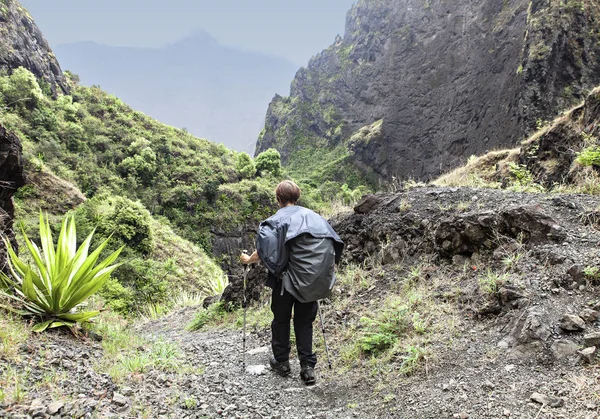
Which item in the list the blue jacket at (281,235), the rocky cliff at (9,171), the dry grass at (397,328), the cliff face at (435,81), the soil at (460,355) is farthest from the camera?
the cliff face at (435,81)

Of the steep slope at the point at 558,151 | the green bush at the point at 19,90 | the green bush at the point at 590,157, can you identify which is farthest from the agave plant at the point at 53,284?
the green bush at the point at 19,90

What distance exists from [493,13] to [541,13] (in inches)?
773

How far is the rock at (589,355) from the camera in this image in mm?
2635

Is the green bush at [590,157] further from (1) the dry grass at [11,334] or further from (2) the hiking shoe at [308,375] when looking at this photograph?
(1) the dry grass at [11,334]

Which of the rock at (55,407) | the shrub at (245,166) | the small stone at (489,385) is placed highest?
the shrub at (245,166)

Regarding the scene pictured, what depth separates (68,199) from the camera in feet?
64.8

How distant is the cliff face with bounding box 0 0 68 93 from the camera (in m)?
32.2

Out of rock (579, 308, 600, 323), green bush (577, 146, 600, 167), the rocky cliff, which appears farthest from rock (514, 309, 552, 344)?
the rocky cliff

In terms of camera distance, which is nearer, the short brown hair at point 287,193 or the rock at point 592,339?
the rock at point 592,339

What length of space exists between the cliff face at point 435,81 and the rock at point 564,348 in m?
24.1

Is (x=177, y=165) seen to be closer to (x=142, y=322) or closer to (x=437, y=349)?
(x=142, y=322)

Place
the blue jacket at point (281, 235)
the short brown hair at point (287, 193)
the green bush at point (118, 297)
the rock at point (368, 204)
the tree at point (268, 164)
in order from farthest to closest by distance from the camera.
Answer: the tree at point (268, 164) < the green bush at point (118, 297) < the rock at point (368, 204) < the short brown hair at point (287, 193) < the blue jacket at point (281, 235)

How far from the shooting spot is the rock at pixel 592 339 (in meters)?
2.72

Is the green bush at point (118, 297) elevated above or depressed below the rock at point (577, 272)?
below
